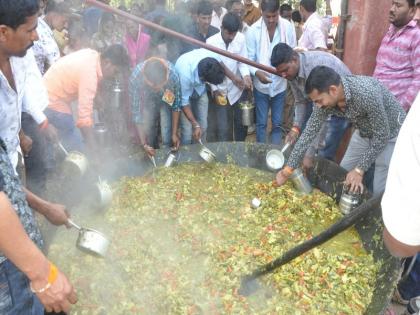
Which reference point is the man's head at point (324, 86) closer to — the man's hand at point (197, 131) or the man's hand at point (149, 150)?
the man's hand at point (197, 131)

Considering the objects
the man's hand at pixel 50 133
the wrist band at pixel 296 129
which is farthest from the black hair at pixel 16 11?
the wrist band at pixel 296 129

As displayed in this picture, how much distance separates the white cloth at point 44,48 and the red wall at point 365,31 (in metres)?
4.26

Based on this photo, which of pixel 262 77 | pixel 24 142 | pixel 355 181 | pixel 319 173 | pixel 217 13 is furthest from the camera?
pixel 217 13

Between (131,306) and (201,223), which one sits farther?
(201,223)

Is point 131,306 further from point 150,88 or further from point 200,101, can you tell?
point 200,101

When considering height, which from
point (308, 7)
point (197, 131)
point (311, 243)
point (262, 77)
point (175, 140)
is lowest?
Answer: point (175, 140)

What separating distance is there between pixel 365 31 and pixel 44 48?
4.44 meters

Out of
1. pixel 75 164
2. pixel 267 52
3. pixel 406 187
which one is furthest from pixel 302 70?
pixel 406 187

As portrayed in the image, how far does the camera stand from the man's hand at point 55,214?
2.49 m

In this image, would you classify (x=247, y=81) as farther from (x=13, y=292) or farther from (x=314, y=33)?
(x=13, y=292)

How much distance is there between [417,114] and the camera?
1.20m

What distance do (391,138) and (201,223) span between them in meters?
2.19

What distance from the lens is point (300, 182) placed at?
14.1ft

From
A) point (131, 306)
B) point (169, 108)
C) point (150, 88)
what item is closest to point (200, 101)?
point (169, 108)
